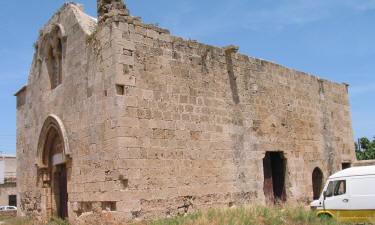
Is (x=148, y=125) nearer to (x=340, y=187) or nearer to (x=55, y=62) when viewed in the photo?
(x=340, y=187)

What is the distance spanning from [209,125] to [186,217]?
2.30 metres

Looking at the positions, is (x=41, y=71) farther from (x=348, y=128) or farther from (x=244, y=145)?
(x=348, y=128)

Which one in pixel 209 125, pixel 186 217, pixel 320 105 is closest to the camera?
pixel 186 217

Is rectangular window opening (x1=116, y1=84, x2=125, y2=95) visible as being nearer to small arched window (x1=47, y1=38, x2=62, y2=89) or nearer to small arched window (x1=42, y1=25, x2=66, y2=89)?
small arched window (x1=42, y1=25, x2=66, y2=89)

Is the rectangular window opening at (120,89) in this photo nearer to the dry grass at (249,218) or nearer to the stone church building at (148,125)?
the stone church building at (148,125)

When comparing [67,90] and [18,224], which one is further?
[18,224]

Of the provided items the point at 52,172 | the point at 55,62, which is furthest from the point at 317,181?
the point at 55,62

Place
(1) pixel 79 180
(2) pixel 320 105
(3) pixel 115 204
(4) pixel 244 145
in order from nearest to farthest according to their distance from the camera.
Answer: (3) pixel 115 204
(1) pixel 79 180
(4) pixel 244 145
(2) pixel 320 105

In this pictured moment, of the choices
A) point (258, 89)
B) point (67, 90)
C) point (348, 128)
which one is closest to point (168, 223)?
point (67, 90)

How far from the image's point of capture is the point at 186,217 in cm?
842

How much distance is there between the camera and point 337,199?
8516 mm

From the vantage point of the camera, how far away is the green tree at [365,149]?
23906mm

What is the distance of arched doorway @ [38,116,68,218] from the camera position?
34.9 ft

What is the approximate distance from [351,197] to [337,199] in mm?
300
